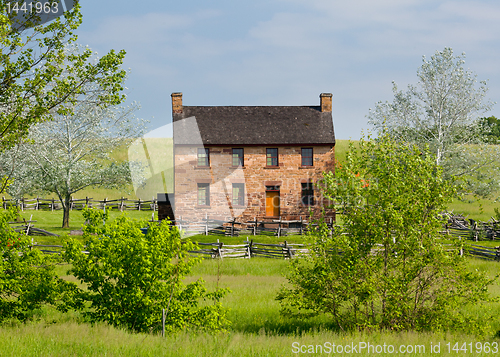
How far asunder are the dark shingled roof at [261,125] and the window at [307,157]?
798 mm

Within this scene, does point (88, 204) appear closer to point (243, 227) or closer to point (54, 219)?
point (54, 219)

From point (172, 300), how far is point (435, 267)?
18.5ft

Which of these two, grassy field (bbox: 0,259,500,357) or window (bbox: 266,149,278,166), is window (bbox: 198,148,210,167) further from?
grassy field (bbox: 0,259,500,357)

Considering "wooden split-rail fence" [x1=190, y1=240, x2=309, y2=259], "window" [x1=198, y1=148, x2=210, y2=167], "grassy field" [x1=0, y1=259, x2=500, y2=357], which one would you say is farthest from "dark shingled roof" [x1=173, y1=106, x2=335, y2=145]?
"grassy field" [x1=0, y1=259, x2=500, y2=357]

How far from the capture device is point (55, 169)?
29766 mm

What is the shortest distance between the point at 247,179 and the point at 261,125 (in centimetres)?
442

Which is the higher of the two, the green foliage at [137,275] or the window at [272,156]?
the window at [272,156]

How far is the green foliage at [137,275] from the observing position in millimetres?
8484

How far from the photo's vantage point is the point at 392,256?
998 cm

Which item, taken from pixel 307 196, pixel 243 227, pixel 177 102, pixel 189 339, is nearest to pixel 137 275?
pixel 189 339

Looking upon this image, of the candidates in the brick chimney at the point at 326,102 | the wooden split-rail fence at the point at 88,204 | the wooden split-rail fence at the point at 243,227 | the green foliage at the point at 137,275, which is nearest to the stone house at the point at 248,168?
the wooden split-rail fence at the point at 243,227

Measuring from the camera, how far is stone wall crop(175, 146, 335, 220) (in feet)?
110

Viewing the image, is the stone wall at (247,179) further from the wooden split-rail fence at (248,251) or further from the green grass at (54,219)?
the wooden split-rail fence at (248,251)

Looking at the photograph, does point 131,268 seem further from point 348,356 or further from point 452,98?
point 452,98
